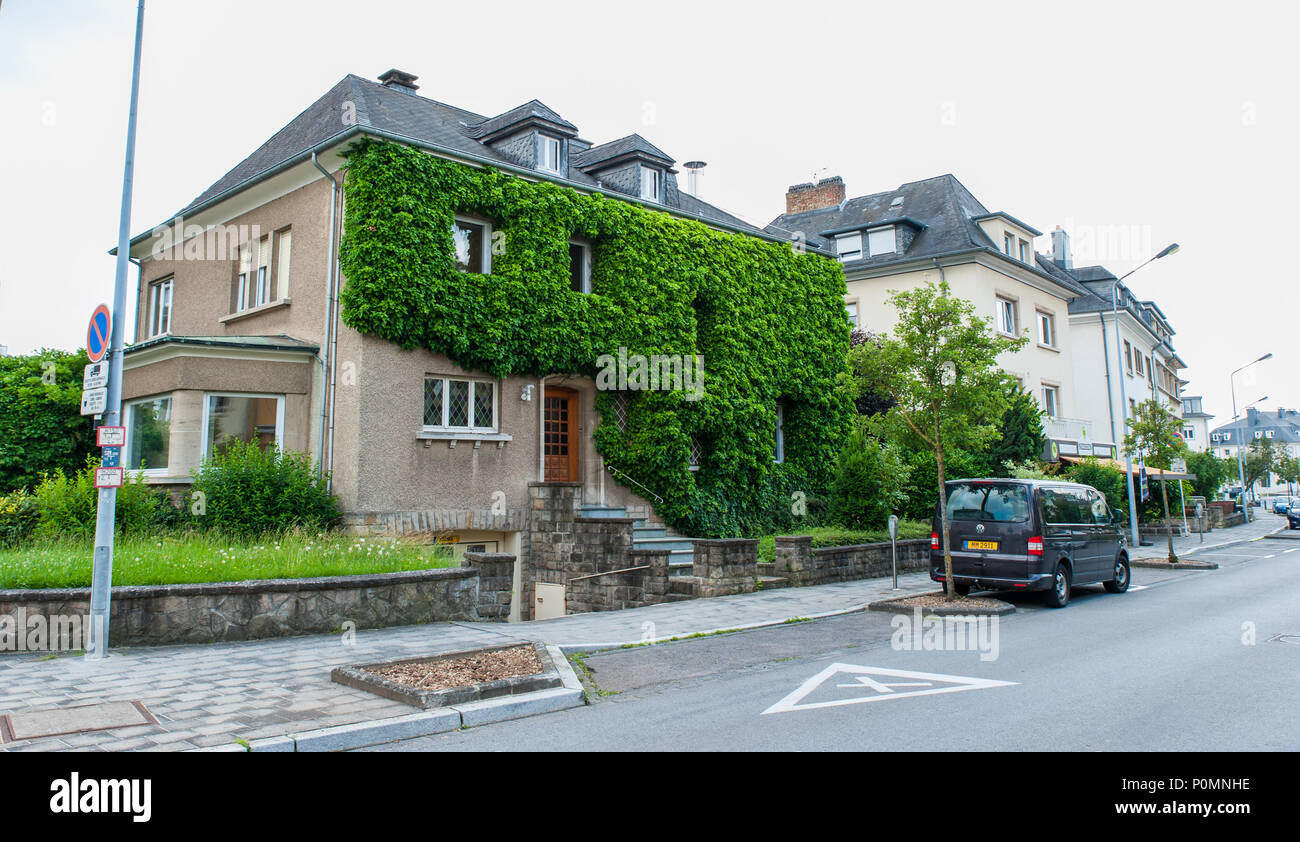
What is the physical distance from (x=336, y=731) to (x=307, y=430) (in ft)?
37.1

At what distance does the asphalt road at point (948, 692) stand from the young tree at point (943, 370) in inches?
130

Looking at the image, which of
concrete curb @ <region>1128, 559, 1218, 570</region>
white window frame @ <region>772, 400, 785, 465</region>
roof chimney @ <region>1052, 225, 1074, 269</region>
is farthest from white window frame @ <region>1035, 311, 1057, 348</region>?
white window frame @ <region>772, 400, 785, 465</region>

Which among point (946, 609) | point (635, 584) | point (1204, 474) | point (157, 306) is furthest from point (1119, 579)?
point (1204, 474)

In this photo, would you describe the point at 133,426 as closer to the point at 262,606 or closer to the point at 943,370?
the point at 262,606

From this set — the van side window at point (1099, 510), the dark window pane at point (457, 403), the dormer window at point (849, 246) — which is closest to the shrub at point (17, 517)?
the dark window pane at point (457, 403)

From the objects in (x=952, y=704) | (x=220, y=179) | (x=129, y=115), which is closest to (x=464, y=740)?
(x=952, y=704)

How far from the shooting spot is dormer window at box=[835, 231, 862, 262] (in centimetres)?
3198

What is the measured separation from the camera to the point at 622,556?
1501cm

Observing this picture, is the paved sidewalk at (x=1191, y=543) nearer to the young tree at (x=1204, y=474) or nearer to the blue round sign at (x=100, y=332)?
the young tree at (x=1204, y=474)

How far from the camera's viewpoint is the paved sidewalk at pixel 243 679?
5.96 m

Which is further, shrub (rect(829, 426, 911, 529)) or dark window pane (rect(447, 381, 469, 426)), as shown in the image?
shrub (rect(829, 426, 911, 529))

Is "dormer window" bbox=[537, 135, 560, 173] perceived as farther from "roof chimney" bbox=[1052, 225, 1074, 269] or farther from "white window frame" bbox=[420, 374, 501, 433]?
"roof chimney" bbox=[1052, 225, 1074, 269]

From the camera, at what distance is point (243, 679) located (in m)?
7.54

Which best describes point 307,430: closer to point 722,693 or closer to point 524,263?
point 524,263
